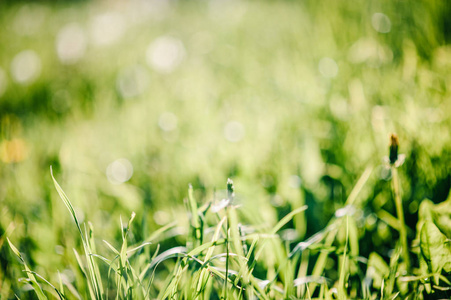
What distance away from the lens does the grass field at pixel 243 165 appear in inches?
26.6

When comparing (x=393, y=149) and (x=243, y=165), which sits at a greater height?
(x=393, y=149)

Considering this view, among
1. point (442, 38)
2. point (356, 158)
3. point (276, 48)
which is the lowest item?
→ point (356, 158)

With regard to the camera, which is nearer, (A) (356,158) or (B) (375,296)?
(B) (375,296)

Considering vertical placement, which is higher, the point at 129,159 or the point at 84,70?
the point at 84,70

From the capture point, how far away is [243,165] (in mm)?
1100

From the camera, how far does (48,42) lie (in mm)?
2938

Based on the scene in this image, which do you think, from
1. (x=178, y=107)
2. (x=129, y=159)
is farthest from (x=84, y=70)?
(x=129, y=159)

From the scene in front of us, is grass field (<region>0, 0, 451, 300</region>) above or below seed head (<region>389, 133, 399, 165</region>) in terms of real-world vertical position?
below

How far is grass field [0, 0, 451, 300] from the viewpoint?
67 centimetres

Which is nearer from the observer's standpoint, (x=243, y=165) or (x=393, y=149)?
(x=393, y=149)

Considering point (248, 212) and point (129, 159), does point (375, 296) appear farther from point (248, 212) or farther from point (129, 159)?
point (129, 159)

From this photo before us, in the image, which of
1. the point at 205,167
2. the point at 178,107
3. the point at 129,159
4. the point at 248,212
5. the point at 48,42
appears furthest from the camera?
the point at 48,42

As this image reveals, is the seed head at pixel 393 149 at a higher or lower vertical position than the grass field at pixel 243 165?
higher

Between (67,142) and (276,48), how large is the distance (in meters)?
1.42
